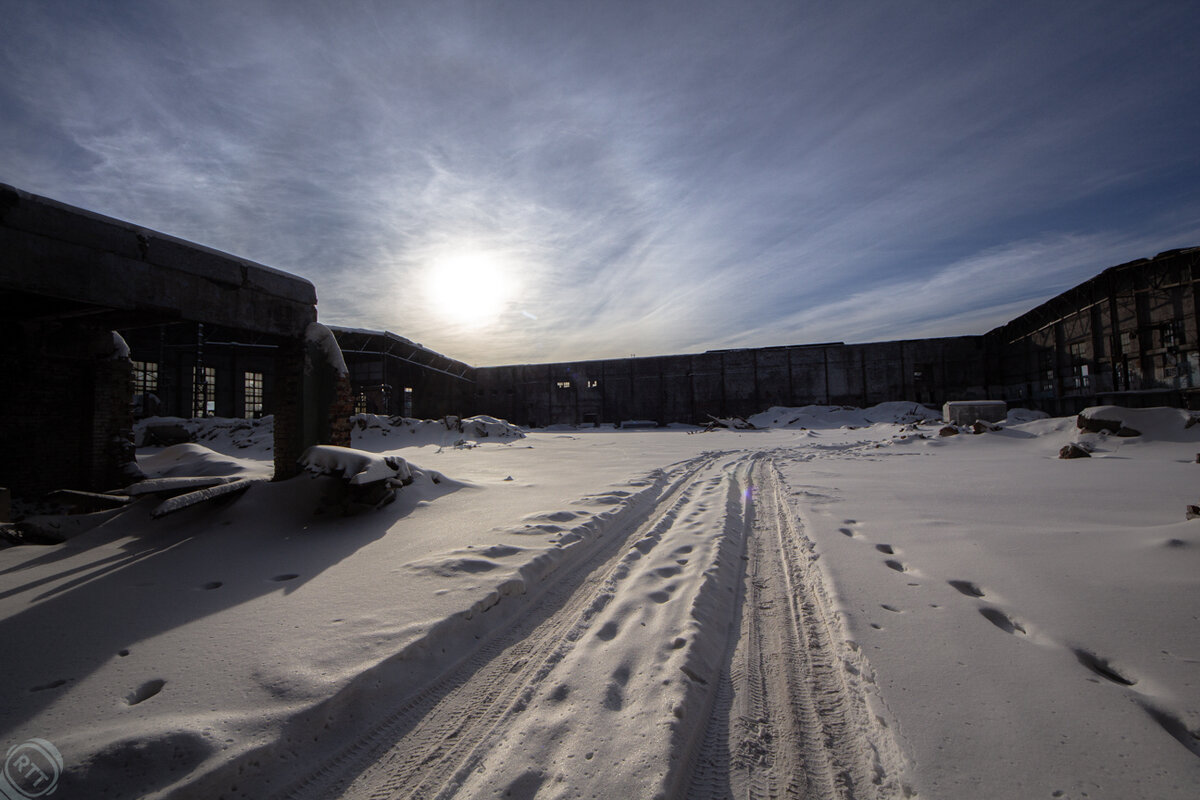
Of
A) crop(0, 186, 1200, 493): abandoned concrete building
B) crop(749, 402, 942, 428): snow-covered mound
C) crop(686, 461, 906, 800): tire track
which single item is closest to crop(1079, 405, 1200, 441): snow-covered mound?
crop(0, 186, 1200, 493): abandoned concrete building

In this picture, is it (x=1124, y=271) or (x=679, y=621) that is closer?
(x=679, y=621)

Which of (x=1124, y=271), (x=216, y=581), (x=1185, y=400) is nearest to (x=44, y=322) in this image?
(x=216, y=581)

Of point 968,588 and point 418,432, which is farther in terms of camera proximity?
point 418,432

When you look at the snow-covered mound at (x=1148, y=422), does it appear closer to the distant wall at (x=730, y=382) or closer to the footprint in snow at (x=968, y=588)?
the footprint in snow at (x=968, y=588)

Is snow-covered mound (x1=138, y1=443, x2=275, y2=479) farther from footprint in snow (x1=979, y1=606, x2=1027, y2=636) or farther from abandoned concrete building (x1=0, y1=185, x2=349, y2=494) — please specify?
footprint in snow (x1=979, y1=606, x2=1027, y2=636)

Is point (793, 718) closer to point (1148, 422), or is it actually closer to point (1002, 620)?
point (1002, 620)

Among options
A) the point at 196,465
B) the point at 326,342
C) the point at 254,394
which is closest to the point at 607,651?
the point at 326,342

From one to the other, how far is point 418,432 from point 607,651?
18.6 metres

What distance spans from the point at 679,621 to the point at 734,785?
44.9 inches

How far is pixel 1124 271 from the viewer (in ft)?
63.3

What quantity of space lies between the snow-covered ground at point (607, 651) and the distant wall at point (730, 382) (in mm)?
28571

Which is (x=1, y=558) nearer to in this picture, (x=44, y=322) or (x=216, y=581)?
(x=216, y=581)

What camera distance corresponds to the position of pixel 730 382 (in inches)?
1335

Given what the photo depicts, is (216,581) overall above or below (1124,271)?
below
